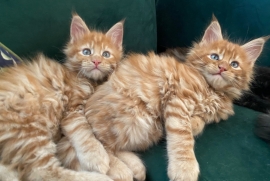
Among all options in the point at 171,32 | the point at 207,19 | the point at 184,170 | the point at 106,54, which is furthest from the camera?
the point at 171,32

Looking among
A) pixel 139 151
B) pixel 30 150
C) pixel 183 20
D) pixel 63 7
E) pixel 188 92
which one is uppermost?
pixel 63 7

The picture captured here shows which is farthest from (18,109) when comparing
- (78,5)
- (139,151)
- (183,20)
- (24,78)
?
(183,20)

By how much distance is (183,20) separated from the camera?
2.06m

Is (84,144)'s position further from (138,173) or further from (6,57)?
(6,57)

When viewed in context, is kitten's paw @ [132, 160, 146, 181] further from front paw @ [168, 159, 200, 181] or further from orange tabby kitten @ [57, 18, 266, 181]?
front paw @ [168, 159, 200, 181]

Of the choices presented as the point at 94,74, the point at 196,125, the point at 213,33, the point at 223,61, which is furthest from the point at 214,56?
the point at 94,74

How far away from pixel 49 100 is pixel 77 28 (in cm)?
45

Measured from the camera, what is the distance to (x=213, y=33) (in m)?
1.50

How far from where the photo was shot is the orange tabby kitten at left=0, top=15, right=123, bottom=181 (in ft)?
3.63

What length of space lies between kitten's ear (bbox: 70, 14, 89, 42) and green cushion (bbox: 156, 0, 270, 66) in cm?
81

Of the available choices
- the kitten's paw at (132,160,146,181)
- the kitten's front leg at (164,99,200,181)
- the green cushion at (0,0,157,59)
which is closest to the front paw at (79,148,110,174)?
the kitten's paw at (132,160,146,181)

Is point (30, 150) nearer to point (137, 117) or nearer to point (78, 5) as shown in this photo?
point (137, 117)

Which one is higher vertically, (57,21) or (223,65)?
(57,21)

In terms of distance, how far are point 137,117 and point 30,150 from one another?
47 centimetres
